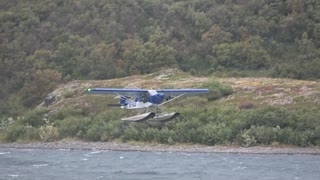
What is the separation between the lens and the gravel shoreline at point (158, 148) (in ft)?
174

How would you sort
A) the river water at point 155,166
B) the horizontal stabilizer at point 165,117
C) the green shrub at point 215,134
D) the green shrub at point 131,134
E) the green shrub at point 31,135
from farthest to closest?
1. the green shrub at point 31,135
2. the green shrub at point 131,134
3. the horizontal stabilizer at point 165,117
4. the green shrub at point 215,134
5. the river water at point 155,166

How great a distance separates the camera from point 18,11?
110 m

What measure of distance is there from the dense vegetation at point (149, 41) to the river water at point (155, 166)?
106 ft

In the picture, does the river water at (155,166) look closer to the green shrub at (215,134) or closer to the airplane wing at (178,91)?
the green shrub at (215,134)

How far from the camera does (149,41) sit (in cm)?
9725

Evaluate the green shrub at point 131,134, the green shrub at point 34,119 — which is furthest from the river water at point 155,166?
→ the green shrub at point 34,119

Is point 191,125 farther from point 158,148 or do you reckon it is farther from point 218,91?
point 218,91

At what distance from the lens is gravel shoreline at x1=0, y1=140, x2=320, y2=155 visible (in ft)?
174

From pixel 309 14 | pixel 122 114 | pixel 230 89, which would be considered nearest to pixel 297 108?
pixel 230 89

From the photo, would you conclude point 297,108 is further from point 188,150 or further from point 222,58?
point 222,58

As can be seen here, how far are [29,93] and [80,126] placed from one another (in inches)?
883

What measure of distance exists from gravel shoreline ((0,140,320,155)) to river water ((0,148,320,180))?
196cm

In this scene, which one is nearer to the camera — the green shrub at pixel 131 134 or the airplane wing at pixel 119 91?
the airplane wing at pixel 119 91

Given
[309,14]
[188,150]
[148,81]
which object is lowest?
[188,150]
